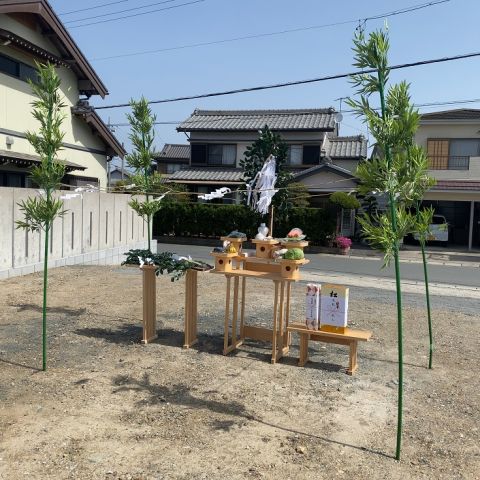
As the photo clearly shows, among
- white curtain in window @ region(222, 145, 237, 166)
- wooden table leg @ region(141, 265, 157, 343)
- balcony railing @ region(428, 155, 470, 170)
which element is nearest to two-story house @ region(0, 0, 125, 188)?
wooden table leg @ region(141, 265, 157, 343)

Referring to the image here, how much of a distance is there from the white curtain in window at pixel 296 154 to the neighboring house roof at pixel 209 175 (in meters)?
2.98

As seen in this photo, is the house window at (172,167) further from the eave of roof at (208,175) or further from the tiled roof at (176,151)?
the eave of roof at (208,175)

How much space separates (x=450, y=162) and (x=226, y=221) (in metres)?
11.0

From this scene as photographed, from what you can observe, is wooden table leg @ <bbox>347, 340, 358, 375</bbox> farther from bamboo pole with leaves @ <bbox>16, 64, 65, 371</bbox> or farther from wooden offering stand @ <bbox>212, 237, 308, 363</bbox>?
bamboo pole with leaves @ <bbox>16, 64, 65, 371</bbox>

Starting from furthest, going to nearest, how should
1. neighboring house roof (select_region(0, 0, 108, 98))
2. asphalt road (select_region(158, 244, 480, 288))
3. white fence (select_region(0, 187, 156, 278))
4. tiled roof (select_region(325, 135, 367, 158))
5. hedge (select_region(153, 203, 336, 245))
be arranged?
tiled roof (select_region(325, 135, 367, 158)) → hedge (select_region(153, 203, 336, 245)) → asphalt road (select_region(158, 244, 480, 288)) → neighboring house roof (select_region(0, 0, 108, 98)) → white fence (select_region(0, 187, 156, 278))

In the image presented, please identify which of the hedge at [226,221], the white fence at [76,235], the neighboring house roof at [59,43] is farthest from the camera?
the hedge at [226,221]

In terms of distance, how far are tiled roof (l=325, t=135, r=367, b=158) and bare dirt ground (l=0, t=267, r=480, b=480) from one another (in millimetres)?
20920

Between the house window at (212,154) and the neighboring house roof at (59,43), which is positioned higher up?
the neighboring house roof at (59,43)

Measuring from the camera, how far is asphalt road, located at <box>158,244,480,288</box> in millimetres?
14273

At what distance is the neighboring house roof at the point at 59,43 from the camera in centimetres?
1358

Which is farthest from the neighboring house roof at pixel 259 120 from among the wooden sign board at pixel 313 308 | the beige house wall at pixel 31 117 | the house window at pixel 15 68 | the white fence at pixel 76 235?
the wooden sign board at pixel 313 308

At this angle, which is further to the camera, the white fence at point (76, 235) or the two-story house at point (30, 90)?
the two-story house at point (30, 90)

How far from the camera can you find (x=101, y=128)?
18.1 metres

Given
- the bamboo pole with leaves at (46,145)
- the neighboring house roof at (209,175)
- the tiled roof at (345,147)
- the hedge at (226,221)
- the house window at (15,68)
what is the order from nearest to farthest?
the bamboo pole with leaves at (46,145)
the house window at (15,68)
the hedge at (226,221)
the neighboring house roof at (209,175)
the tiled roof at (345,147)
